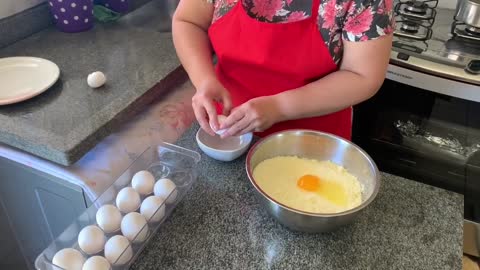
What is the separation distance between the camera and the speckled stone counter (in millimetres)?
687

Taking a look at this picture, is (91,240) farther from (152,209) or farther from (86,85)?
(86,85)

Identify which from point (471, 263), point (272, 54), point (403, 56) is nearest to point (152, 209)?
point (272, 54)

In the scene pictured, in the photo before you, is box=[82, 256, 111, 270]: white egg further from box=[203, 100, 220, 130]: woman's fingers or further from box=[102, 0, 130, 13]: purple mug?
A: box=[102, 0, 130, 13]: purple mug

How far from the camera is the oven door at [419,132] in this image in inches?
57.4

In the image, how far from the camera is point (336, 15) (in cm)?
88

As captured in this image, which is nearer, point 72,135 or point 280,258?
point 280,258

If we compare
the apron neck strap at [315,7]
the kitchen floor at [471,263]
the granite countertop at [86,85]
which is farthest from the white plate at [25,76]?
the kitchen floor at [471,263]

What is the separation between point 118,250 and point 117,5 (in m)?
1.12

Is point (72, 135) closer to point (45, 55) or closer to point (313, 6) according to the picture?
point (45, 55)

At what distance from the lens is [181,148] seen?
0.84m

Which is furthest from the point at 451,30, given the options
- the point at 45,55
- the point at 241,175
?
the point at 45,55

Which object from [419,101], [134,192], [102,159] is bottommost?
[419,101]

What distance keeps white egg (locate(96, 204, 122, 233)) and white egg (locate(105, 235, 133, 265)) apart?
0.04 metres

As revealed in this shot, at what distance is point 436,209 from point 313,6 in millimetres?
465
